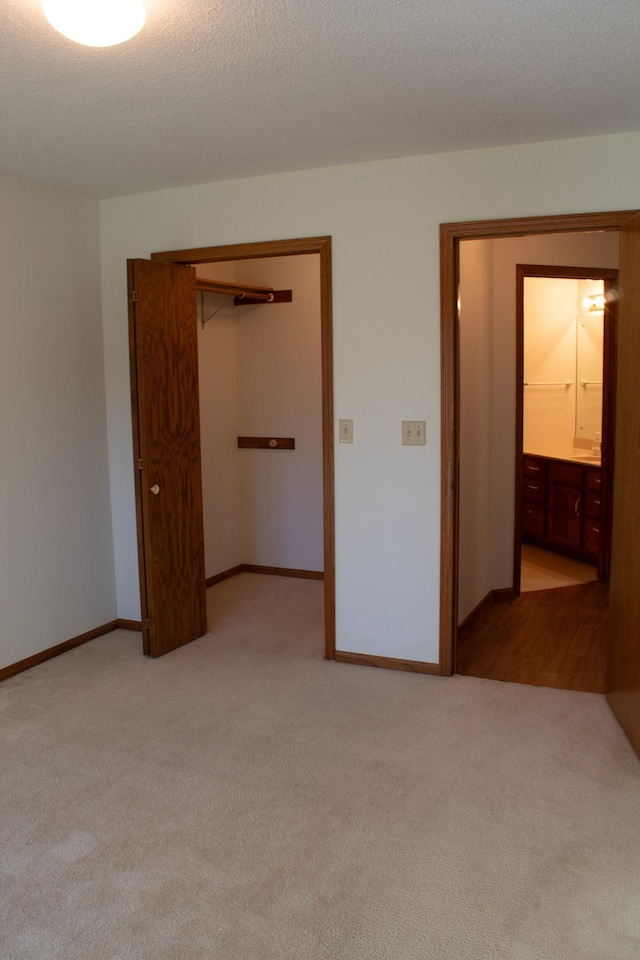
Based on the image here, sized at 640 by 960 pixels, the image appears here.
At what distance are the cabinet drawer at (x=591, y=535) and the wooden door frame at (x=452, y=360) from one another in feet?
7.90

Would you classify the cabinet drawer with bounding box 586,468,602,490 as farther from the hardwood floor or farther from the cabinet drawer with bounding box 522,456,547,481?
the hardwood floor

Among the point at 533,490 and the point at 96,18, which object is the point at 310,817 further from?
the point at 533,490

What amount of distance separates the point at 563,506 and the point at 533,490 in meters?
0.45

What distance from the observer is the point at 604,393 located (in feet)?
17.5

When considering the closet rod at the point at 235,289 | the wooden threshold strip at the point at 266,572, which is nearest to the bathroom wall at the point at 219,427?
the wooden threshold strip at the point at 266,572

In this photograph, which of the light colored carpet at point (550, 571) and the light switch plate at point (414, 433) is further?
the light colored carpet at point (550, 571)

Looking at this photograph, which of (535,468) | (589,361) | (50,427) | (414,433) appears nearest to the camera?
(414,433)

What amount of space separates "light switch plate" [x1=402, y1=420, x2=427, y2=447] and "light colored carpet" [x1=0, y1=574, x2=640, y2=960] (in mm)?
1119

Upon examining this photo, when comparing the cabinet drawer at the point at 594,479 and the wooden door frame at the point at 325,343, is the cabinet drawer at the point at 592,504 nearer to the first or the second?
the cabinet drawer at the point at 594,479

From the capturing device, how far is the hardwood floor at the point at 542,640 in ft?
12.2

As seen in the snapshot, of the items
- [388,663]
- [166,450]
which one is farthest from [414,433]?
[166,450]

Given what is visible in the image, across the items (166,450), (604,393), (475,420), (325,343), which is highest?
(325,343)

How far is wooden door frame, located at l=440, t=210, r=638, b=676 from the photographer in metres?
3.28

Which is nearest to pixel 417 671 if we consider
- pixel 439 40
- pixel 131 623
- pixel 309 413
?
pixel 131 623
